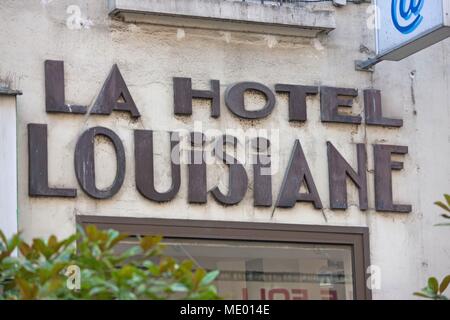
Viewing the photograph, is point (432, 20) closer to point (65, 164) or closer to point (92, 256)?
point (65, 164)

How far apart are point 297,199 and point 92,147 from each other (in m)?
1.87

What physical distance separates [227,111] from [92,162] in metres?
1.33

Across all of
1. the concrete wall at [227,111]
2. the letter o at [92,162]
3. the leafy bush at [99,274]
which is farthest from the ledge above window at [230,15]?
the leafy bush at [99,274]

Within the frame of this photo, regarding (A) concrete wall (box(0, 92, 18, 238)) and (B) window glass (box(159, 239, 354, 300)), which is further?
(B) window glass (box(159, 239, 354, 300))

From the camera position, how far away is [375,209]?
34.2 ft

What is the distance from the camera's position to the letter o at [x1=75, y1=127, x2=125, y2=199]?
371 inches

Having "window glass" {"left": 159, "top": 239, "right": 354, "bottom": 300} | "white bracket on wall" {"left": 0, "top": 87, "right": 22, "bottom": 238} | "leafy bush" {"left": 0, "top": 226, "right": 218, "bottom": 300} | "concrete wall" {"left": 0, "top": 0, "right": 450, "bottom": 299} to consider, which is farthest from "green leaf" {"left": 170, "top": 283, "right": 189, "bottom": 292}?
"window glass" {"left": 159, "top": 239, "right": 354, "bottom": 300}

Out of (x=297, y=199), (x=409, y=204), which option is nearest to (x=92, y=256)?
(x=297, y=199)

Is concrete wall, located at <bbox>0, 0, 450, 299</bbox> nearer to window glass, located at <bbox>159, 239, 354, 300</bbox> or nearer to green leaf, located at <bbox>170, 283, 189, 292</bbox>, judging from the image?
window glass, located at <bbox>159, 239, 354, 300</bbox>

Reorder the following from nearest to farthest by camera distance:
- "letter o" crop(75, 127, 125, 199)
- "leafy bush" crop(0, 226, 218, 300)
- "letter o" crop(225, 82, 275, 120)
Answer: "leafy bush" crop(0, 226, 218, 300)
"letter o" crop(75, 127, 125, 199)
"letter o" crop(225, 82, 275, 120)

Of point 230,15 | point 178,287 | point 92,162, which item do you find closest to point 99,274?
point 178,287

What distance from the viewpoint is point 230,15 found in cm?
1012

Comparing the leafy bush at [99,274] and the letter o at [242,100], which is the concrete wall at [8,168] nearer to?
the letter o at [242,100]

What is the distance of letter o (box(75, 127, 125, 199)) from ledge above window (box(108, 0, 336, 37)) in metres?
1.06
